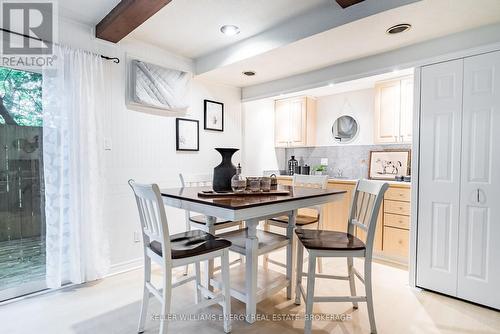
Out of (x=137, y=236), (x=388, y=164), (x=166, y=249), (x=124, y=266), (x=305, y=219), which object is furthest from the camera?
(x=388, y=164)

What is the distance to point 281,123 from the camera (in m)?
4.50

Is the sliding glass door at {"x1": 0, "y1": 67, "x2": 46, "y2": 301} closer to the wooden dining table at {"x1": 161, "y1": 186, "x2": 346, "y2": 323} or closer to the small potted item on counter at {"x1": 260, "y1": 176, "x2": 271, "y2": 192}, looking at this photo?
the wooden dining table at {"x1": 161, "y1": 186, "x2": 346, "y2": 323}

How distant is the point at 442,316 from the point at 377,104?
91.7 inches

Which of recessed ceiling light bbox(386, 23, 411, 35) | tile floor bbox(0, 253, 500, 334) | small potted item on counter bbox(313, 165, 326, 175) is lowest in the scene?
tile floor bbox(0, 253, 500, 334)

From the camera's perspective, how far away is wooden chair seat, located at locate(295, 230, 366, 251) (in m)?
Result: 1.76

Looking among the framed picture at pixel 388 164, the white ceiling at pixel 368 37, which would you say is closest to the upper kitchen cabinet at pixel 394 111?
the framed picture at pixel 388 164

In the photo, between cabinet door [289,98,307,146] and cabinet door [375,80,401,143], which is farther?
cabinet door [289,98,307,146]

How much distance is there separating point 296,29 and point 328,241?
5.95 ft

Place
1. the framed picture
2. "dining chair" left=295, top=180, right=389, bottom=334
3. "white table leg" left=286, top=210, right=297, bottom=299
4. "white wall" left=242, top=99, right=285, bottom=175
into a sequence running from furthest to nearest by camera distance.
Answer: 1. "white wall" left=242, top=99, right=285, bottom=175
2. the framed picture
3. "white table leg" left=286, top=210, right=297, bottom=299
4. "dining chair" left=295, top=180, right=389, bottom=334

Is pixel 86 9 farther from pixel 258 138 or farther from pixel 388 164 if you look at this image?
pixel 388 164

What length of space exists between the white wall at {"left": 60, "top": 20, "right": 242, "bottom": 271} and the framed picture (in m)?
2.36

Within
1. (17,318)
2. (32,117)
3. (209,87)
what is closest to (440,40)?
(209,87)

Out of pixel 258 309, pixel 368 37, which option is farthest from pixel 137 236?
pixel 368 37

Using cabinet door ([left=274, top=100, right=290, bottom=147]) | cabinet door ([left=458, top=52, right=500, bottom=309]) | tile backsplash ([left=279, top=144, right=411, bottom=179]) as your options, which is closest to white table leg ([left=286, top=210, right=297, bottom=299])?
cabinet door ([left=458, top=52, right=500, bottom=309])
